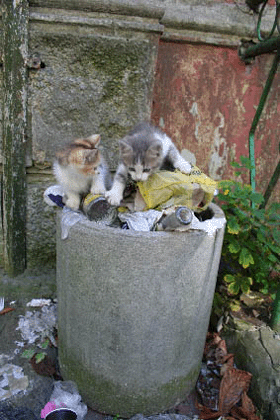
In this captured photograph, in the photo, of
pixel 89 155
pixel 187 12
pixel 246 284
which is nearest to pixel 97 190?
pixel 89 155

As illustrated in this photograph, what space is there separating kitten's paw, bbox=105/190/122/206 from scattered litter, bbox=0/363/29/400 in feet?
3.68

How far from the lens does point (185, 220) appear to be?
1535 millimetres

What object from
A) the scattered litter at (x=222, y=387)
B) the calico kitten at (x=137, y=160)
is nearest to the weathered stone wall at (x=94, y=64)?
the calico kitten at (x=137, y=160)

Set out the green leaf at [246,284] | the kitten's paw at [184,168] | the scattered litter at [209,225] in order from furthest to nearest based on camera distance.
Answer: the green leaf at [246,284], the kitten's paw at [184,168], the scattered litter at [209,225]

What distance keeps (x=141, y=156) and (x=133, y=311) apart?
2.58ft

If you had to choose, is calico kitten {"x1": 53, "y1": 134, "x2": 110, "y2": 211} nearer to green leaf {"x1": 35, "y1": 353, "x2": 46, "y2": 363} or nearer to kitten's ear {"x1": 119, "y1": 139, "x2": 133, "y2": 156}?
kitten's ear {"x1": 119, "y1": 139, "x2": 133, "y2": 156}

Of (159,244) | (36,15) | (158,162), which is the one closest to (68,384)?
(159,244)

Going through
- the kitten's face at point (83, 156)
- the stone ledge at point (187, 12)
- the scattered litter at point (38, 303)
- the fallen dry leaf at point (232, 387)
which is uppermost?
the stone ledge at point (187, 12)

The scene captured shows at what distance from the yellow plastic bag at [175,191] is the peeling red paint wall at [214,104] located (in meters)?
1.01

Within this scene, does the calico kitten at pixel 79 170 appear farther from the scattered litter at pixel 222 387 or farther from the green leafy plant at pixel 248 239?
the scattered litter at pixel 222 387

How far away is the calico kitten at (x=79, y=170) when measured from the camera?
70.0 inches

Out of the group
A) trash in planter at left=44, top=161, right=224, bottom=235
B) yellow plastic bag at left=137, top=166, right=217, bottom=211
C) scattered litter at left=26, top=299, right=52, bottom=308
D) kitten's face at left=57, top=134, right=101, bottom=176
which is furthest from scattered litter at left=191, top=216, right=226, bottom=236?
scattered litter at left=26, top=299, right=52, bottom=308

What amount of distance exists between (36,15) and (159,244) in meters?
1.65

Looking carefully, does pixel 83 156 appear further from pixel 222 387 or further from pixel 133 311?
pixel 222 387
